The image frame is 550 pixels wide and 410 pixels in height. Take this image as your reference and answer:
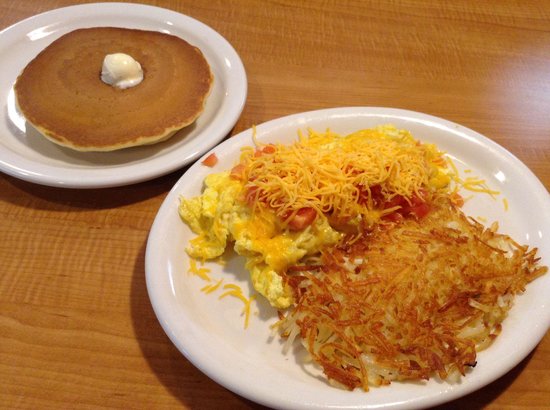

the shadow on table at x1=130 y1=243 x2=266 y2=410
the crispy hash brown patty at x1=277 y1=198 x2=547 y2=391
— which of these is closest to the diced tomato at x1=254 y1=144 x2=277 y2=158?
the crispy hash brown patty at x1=277 y1=198 x2=547 y2=391

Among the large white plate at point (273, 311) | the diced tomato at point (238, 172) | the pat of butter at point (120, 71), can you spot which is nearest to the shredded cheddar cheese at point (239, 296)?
the large white plate at point (273, 311)

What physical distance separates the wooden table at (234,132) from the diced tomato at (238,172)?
13.8 inches

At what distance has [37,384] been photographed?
4.22ft

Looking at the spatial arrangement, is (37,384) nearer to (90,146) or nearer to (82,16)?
(90,146)

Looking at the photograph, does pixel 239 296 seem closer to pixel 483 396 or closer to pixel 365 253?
pixel 365 253

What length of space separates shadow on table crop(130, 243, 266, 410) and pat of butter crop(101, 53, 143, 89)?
3.02 ft

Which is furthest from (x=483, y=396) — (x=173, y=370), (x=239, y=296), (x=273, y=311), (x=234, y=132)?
(x=234, y=132)

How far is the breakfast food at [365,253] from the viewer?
1.25 metres

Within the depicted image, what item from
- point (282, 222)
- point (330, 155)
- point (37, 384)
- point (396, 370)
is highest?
point (330, 155)

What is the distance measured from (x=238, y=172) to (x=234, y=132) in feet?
1.76

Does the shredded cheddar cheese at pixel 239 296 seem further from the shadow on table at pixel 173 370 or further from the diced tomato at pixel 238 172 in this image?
the diced tomato at pixel 238 172

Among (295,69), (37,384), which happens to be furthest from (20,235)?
(295,69)

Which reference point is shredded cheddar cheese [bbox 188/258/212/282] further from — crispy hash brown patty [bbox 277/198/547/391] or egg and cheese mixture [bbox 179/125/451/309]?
crispy hash brown patty [bbox 277/198/547/391]

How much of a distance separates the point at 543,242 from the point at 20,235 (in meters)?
1.70
